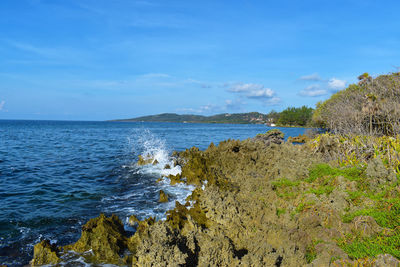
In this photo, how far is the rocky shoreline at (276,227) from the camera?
4.93 m

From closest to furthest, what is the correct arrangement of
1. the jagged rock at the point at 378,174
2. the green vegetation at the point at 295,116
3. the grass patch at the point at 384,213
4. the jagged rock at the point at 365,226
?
the jagged rock at the point at 365,226, the grass patch at the point at 384,213, the jagged rock at the point at 378,174, the green vegetation at the point at 295,116

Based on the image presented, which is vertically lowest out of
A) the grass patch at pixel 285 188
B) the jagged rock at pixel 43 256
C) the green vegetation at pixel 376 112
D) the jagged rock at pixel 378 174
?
the jagged rock at pixel 43 256

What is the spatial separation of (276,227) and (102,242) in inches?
178

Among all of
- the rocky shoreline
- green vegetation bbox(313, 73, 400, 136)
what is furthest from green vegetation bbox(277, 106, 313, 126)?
the rocky shoreline

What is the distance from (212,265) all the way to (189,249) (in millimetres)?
655

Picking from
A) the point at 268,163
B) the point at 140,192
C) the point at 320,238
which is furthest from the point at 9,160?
the point at 320,238

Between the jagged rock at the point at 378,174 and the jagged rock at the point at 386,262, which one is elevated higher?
the jagged rock at the point at 378,174

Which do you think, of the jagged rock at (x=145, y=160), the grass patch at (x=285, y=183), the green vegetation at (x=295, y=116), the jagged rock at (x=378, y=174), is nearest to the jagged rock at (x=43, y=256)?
the grass patch at (x=285, y=183)

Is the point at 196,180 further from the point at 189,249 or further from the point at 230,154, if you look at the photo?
the point at 189,249

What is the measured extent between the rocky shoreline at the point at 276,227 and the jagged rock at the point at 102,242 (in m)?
0.03

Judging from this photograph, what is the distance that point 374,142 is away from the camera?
1345cm

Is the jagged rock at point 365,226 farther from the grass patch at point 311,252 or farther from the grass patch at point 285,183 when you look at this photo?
the grass patch at point 285,183

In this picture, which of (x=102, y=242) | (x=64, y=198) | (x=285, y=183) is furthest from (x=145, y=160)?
(x=102, y=242)

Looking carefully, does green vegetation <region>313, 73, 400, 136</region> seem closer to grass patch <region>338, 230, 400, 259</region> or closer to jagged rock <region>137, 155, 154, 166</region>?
grass patch <region>338, 230, 400, 259</region>
